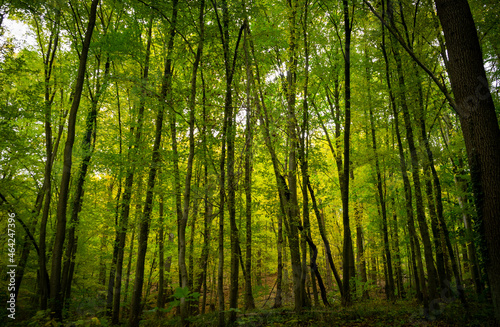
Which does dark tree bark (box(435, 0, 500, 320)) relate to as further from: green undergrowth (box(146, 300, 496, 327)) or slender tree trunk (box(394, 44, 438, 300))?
slender tree trunk (box(394, 44, 438, 300))

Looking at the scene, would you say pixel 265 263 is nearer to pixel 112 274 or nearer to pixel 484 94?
pixel 112 274

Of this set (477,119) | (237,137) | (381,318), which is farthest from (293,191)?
(477,119)

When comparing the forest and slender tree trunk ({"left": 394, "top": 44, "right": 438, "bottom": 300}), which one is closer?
the forest

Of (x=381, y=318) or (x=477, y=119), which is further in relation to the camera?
(x=381, y=318)

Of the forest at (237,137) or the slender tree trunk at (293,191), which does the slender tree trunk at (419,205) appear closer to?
the forest at (237,137)

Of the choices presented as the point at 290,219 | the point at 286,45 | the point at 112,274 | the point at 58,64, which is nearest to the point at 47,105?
the point at 58,64

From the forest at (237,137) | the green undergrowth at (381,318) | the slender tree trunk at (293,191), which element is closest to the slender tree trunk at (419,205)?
the forest at (237,137)

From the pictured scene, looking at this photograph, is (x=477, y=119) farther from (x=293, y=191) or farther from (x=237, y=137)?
(x=237, y=137)

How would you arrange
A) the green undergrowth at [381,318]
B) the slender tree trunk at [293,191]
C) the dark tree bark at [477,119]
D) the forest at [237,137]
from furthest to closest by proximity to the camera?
Result: the slender tree trunk at [293,191] < the green undergrowth at [381,318] < the forest at [237,137] < the dark tree bark at [477,119]

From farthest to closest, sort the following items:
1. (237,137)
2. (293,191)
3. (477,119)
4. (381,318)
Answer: (293,191), (237,137), (381,318), (477,119)

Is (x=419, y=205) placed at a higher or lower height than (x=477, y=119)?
lower

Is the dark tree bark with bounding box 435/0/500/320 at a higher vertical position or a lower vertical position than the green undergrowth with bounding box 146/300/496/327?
higher

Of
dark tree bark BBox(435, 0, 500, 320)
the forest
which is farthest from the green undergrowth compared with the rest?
dark tree bark BBox(435, 0, 500, 320)

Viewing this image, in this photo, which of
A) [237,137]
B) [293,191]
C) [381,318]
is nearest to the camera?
[381,318]
